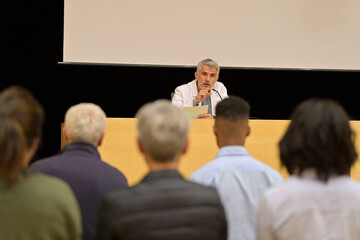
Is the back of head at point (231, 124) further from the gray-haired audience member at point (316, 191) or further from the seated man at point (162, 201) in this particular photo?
the seated man at point (162, 201)

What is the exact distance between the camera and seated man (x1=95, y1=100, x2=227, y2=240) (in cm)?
141

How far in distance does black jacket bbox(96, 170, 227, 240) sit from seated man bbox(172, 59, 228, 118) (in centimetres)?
342

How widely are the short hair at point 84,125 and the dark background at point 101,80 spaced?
3360 millimetres

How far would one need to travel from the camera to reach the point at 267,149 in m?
3.26

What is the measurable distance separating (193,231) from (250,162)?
0.72 meters

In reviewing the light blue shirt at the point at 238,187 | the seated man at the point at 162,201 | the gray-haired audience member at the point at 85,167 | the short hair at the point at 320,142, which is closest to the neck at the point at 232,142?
the light blue shirt at the point at 238,187

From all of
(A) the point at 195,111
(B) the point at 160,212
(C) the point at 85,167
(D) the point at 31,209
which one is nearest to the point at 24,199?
(D) the point at 31,209

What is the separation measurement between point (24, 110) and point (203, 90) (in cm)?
349

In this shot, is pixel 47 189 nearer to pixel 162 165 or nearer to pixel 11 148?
pixel 11 148

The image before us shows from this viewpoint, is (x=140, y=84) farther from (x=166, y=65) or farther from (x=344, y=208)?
(x=344, y=208)

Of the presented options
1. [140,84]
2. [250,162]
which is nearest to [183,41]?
[140,84]

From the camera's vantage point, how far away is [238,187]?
2.04m

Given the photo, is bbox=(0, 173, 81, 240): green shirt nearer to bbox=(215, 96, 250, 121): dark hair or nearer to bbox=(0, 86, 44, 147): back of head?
bbox=(0, 86, 44, 147): back of head

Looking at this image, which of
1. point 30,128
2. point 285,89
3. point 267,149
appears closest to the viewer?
point 30,128
